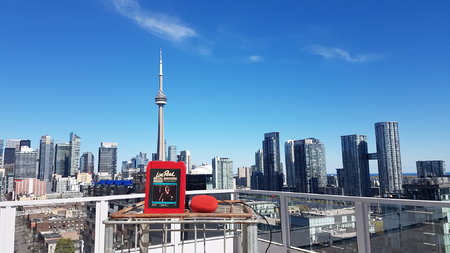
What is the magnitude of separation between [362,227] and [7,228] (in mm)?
3477

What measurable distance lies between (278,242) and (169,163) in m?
2.73

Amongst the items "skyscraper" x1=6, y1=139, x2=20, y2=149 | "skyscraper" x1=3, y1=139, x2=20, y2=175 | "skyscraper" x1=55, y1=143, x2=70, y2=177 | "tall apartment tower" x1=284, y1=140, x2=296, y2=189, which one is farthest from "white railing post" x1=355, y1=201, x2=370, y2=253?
"skyscraper" x1=6, y1=139, x2=20, y2=149

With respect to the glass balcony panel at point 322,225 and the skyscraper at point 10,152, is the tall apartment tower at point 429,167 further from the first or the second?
the skyscraper at point 10,152

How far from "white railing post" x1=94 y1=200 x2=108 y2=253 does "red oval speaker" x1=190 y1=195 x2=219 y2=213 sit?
2.07 metres

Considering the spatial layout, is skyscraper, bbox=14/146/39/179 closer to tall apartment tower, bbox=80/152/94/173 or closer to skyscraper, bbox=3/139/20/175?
skyscraper, bbox=3/139/20/175

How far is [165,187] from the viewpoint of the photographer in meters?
1.45

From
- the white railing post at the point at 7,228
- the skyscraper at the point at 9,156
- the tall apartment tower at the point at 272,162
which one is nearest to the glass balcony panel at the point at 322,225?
the white railing post at the point at 7,228

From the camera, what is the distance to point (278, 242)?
11.8 ft

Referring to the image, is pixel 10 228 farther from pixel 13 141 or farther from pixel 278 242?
pixel 13 141

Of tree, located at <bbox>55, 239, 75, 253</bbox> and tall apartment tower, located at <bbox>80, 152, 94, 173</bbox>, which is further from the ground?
tall apartment tower, located at <bbox>80, 152, 94, 173</bbox>

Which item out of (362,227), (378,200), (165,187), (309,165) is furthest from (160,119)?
(165,187)

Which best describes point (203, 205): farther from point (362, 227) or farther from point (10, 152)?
point (10, 152)

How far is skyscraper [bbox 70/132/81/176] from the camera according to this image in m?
103

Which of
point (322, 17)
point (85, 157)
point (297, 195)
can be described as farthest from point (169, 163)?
point (85, 157)
